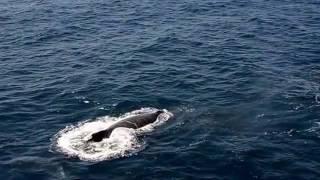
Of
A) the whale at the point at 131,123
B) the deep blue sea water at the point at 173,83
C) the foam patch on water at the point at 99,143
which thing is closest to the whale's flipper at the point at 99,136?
the whale at the point at 131,123

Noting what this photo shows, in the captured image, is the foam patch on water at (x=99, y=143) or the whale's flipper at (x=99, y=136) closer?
the foam patch on water at (x=99, y=143)

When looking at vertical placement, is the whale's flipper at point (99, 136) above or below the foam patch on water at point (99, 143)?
above

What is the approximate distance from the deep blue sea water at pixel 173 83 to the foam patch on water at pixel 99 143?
66cm

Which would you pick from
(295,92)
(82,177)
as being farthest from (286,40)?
(82,177)

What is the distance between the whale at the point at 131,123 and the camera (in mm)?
38125

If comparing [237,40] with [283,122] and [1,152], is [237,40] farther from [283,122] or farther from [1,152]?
[1,152]

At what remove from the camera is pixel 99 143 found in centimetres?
3794

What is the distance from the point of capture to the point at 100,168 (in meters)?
34.7

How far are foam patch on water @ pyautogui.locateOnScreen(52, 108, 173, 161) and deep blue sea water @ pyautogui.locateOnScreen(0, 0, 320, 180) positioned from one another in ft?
2.18

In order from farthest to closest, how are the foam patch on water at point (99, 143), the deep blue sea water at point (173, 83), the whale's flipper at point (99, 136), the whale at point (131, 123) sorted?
the whale at point (131, 123) → the whale's flipper at point (99, 136) → the foam patch on water at point (99, 143) → the deep blue sea water at point (173, 83)

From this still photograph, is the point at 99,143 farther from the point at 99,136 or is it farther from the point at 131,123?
the point at 131,123

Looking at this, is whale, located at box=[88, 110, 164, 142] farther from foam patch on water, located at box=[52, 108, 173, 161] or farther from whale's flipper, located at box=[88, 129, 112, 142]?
foam patch on water, located at box=[52, 108, 173, 161]

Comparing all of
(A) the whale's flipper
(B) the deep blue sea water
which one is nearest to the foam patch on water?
(A) the whale's flipper

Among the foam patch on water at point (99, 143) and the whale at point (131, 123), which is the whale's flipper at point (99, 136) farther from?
the foam patch on water at point (99, 143)
